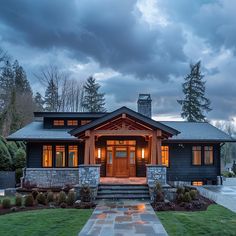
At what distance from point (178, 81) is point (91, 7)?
28.0 meters

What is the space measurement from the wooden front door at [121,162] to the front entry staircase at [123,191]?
3692mm

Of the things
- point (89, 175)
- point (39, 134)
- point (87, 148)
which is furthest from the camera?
point (39, 134)

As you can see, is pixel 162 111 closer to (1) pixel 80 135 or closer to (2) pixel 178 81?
(2) pixel 178 81

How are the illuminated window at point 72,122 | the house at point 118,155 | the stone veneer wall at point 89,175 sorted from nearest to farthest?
the stone veneer wall at point 89,175
the house at point 118,155
the illuminated window at point 72,122

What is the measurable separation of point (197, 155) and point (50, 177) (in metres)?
8.68

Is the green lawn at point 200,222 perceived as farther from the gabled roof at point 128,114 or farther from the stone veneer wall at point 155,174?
the gabled roof at point 128,114

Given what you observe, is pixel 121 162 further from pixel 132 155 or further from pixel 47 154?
pixel 47 154

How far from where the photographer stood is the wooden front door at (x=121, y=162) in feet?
55.6

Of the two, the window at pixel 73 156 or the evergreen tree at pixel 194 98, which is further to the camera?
the evergreen tree at pixel 194 98

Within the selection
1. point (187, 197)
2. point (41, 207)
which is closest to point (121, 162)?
point (187, 197)

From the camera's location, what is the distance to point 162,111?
3606 cm

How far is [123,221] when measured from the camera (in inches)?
338

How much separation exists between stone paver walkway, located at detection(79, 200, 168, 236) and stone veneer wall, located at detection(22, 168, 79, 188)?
561cm

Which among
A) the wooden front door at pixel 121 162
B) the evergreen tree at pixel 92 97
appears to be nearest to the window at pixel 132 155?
the wooden front door at pixel 121 162
